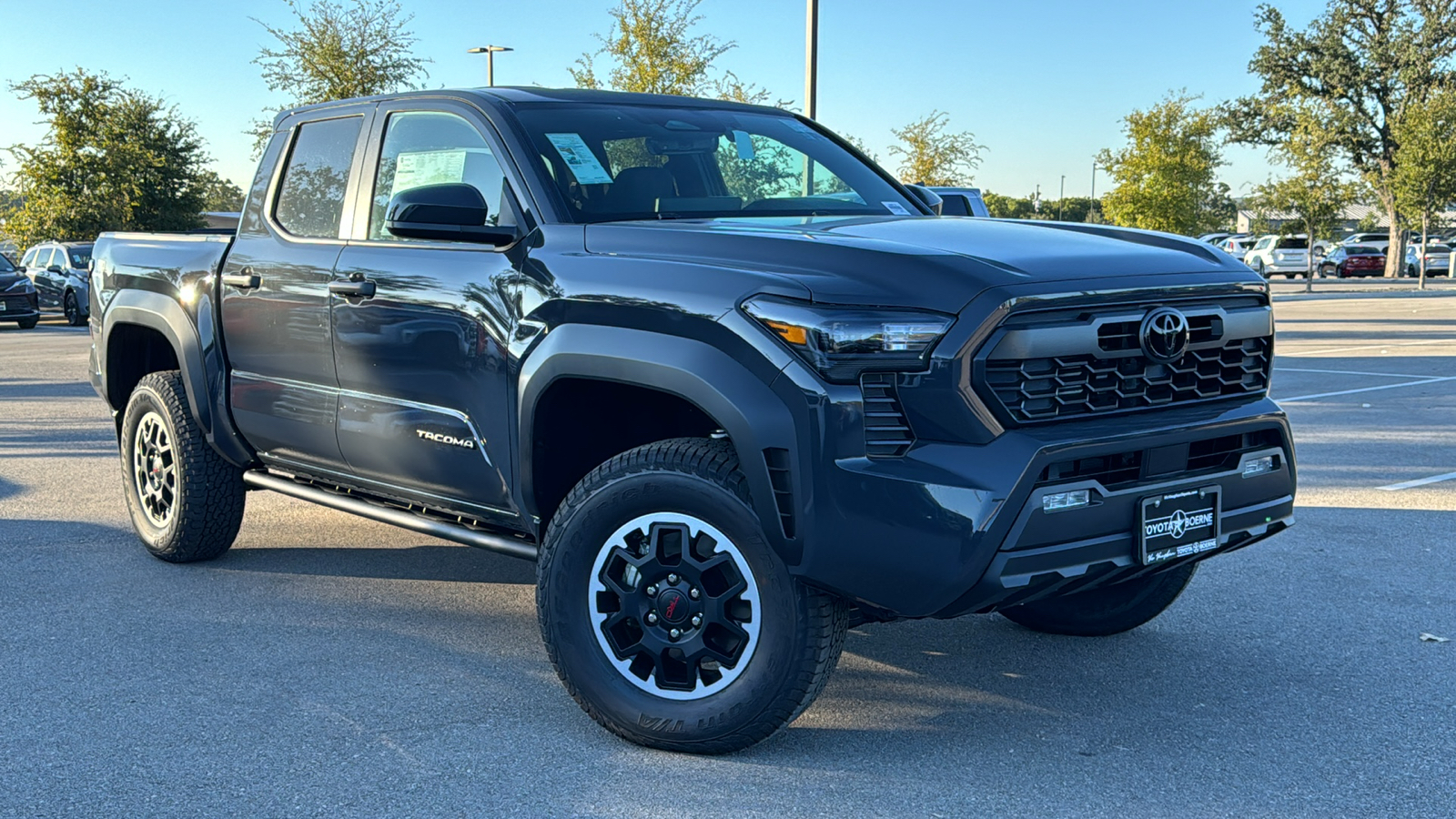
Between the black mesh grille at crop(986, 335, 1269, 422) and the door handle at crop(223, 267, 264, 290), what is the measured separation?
3100 mm

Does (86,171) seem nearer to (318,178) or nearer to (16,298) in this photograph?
(16,298)

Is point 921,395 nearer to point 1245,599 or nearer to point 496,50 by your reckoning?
point 1245,599

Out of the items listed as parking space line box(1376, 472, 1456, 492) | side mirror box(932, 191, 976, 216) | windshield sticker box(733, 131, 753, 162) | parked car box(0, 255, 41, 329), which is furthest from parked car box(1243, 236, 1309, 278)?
windshield sticker box(733, 131, 753, 162)

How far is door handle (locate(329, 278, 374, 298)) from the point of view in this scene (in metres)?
4.50

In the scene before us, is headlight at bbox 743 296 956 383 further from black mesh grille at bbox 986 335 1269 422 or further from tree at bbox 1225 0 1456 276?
tree at bbox 1225 0 1456 276

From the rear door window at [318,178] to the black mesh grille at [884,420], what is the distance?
8.16 feet

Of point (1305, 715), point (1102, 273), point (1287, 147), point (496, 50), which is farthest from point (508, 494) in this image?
point (1287, 147)

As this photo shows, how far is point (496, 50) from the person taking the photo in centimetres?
3681

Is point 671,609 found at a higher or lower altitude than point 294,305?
lower

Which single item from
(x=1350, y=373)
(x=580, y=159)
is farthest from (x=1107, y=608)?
(x=1350, y=373)

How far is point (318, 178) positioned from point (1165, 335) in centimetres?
327

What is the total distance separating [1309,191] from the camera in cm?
3938

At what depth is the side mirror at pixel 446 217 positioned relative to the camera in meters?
3.99

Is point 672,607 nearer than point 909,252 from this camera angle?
No
